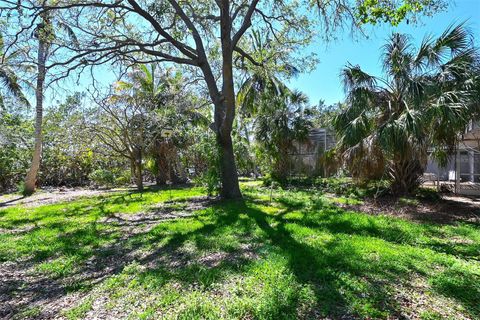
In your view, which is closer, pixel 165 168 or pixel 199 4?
pixel 199 4

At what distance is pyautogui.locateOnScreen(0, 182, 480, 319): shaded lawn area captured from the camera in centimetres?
300

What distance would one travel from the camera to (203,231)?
5688 mm

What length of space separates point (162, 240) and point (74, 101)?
8380 mm

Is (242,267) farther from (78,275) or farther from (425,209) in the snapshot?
(425,209)

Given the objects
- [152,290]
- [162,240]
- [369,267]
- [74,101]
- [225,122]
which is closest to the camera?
[152,290]

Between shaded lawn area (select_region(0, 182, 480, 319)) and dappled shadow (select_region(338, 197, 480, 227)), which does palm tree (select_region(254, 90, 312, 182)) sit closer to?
dappled shadow (select_region(338, 197, 480, 227))

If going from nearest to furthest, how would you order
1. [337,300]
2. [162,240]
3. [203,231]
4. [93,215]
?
[337,300] < [162,240] < [203,231] < [93,215]

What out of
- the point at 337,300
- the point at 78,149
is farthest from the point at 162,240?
the point at 78,149

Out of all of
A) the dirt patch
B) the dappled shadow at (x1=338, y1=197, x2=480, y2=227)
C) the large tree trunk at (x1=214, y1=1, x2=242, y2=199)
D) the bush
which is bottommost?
the dirt patch

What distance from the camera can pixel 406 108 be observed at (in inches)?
323

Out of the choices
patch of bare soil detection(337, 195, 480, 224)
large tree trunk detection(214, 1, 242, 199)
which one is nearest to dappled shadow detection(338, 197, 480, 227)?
patch of bare soil detection(337, 195, 480, 224)

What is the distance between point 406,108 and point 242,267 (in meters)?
6.67

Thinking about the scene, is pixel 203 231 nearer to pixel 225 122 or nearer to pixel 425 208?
pixel 225 122

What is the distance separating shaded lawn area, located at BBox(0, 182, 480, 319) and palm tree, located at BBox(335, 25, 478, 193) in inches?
86.8
